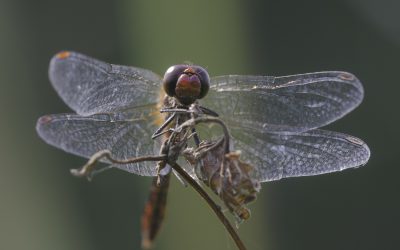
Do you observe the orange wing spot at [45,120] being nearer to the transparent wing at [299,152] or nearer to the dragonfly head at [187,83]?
the dragonfly head at [187,83]

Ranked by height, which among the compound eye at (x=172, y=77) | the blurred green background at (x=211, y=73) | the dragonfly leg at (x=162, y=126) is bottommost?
the blurred green background at (x=211, y=73)

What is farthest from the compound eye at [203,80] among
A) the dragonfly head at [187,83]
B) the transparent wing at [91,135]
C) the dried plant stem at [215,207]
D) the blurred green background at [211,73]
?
the blurred green background at [211,73]

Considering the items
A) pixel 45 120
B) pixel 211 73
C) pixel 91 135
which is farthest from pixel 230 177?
pixel 211 73

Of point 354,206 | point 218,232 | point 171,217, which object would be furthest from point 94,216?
point 354,206

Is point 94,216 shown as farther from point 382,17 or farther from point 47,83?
point 382,17

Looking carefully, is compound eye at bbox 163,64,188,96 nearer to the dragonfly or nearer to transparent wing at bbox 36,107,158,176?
the dragonfly

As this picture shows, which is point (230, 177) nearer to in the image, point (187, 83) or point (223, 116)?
point (187, 83)
